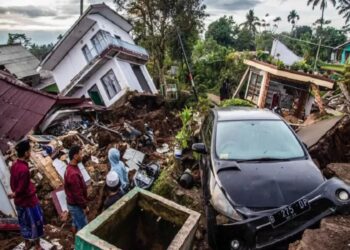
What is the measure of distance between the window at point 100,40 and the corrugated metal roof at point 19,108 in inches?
303

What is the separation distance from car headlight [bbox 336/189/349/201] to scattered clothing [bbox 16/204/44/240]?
14.7 ft

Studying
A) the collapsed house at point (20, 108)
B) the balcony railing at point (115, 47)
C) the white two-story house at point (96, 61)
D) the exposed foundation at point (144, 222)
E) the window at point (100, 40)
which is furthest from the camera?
the window at point (100, 40)

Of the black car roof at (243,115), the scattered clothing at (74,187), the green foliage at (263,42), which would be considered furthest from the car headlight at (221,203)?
the green foliage at (263,42)

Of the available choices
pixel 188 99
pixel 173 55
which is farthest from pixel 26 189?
pixel 173 55

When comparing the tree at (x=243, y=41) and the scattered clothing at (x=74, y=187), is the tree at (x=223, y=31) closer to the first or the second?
the tree at (x=243, y=41)

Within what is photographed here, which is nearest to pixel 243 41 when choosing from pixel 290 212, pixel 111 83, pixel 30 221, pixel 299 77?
pixel 111 83

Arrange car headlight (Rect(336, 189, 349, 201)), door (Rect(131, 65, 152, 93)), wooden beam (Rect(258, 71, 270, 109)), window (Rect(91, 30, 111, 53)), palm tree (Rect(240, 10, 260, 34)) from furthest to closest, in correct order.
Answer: palm tree (Rect(240, 10, 260, 34)), door (Rect(131, 65, 152, 93)), window (Rect(91, 30, 111, 53)), wooden beam (Rect(258, 71, 270, 109)), car headlight (Rect(336, 189, 349, 201))

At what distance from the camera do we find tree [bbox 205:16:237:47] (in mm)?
47312

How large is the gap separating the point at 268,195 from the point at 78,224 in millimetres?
3245

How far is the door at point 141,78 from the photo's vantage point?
2060cm

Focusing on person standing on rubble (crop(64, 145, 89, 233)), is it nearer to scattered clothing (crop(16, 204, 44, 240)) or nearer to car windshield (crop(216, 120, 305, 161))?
scattered clothing (crop(16, 204, 44, 240))

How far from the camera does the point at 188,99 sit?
20.7 meters

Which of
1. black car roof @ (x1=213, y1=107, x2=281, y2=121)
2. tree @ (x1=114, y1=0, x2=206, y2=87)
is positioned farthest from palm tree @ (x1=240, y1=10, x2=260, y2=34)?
black car roof @ (x1=213, y1=107, x2=281, y2=121)

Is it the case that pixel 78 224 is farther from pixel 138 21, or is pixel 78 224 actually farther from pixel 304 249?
pixel 138 21
